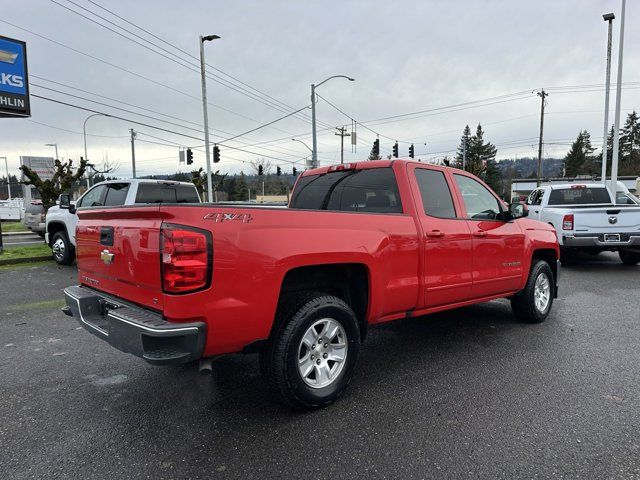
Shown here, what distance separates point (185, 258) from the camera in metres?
2.56

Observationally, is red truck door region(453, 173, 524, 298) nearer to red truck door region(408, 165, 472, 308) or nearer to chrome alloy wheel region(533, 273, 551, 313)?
red truck door region(408, 165, 472, 308)

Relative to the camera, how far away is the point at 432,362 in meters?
4.16

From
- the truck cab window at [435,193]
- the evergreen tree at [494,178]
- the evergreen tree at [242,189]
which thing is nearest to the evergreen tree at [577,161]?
the evergreen tree at [494,178]

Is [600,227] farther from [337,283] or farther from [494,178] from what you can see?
[494,178]

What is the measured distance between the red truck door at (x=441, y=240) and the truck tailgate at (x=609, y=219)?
20.6 ft

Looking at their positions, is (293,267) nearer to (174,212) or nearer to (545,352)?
(174,212)

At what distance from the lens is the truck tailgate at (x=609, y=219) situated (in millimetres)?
9125

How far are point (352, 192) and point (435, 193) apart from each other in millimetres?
817

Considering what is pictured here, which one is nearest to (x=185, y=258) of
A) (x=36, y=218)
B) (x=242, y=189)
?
(x=36, y=218)

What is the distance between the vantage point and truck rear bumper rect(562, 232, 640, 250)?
9.10m

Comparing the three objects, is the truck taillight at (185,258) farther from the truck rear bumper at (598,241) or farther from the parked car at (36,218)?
the parked car at (36,218)

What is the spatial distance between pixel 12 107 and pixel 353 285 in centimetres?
1204

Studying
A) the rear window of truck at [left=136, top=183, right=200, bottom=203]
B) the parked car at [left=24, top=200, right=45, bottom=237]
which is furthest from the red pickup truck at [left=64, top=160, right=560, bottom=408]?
the parked car at [left=24, top=200, right=45, bottom=237]

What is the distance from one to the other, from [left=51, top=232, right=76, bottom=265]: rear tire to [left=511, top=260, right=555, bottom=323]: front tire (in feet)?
30.5
